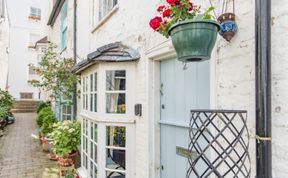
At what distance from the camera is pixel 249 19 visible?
2.07 metres

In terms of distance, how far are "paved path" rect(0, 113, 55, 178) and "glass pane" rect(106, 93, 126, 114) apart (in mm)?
3396

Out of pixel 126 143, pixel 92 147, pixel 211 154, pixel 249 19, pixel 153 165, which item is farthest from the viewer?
pixel 92 147

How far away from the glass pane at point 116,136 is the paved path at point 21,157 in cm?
312

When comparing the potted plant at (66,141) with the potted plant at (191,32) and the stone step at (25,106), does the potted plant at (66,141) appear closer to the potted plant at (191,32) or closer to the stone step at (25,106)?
the potted plant at (191,32)

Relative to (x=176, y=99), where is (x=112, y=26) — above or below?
above

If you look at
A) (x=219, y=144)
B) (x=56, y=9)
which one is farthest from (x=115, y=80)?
(x=56, y=9)

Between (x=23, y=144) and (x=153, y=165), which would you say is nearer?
(x=153, y=165)

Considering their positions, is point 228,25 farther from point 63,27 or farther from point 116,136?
point 63,27

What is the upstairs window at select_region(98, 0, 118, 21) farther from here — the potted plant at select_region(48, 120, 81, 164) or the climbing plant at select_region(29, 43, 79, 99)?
the potted plant at select_region(48, 120, 81, 164)

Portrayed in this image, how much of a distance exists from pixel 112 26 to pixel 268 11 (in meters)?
3.85

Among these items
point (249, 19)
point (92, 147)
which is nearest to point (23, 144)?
point (92, 147)

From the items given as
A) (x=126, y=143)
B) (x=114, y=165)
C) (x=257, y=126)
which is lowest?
(x=114, y=165)

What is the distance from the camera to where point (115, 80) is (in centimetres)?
441

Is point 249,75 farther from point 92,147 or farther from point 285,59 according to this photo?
point 92,147
